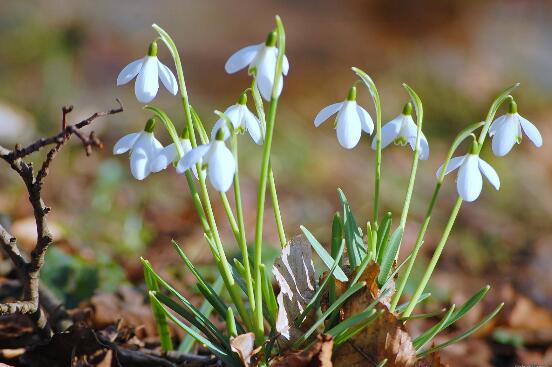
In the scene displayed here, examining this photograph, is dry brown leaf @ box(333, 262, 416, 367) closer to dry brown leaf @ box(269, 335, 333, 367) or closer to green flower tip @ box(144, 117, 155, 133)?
dry brown leaf @ box(269, 335, 333, 367)

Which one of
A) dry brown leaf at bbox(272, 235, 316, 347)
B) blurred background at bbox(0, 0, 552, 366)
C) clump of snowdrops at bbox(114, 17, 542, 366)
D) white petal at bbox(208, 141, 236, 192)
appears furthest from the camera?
blurred background at bbox(0, 0, 552, 366)

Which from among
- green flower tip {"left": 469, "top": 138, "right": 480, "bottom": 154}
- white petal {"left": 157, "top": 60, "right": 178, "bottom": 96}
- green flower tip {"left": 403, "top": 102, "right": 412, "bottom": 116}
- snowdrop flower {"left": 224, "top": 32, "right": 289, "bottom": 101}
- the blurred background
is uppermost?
snowdrop flower {"left": 224, "top": 32, "right": 289, "bottom": 101}

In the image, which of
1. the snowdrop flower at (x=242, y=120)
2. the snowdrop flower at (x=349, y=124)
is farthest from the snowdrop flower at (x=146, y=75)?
the snowdrop flower at (x=349, y=124)

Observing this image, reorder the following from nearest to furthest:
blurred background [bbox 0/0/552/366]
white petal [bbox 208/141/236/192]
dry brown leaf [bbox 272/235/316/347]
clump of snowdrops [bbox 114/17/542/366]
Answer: white petal [bbox 208/141/236/192] → clump of snowdrops [bbox 114/17/542/366] → dry brown leaf [bbox 272/235/316/347] → blurred background [bbox 0/0/552/366]

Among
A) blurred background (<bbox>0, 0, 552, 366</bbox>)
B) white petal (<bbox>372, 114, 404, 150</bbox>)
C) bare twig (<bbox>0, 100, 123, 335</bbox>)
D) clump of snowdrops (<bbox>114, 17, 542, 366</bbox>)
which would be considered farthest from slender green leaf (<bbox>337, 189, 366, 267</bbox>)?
blurred background (<bbox>0, 0, 552, 366</bbox>)

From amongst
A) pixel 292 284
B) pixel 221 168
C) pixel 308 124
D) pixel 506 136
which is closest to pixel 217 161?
pixel 221 168

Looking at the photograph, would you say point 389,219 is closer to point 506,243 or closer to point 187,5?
point 506,243

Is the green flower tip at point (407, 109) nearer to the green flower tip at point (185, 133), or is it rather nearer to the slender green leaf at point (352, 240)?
the slender green leaf at point (352, 240)

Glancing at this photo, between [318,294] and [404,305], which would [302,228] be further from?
[404,305]
